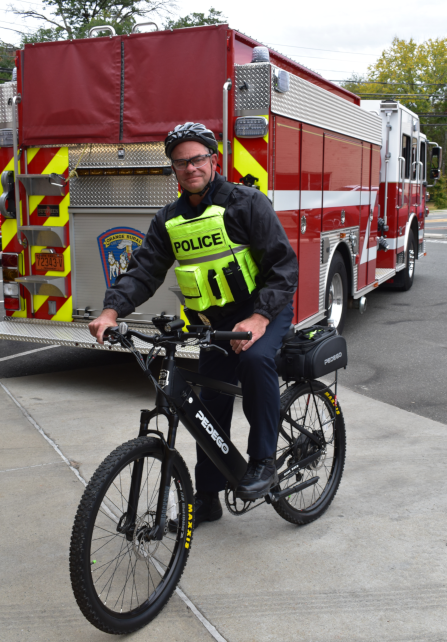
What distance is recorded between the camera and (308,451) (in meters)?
3.59

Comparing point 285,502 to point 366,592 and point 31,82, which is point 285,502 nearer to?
point 366,592

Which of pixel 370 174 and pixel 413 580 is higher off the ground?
pixel 370 174

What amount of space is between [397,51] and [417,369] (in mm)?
54209

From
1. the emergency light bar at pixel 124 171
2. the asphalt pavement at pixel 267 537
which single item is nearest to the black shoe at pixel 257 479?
the asphalt pavement at pixel 267 537

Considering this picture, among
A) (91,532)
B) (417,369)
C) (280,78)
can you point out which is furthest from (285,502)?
(417,369)

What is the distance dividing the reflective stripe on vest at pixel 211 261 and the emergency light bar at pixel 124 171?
8.29ft

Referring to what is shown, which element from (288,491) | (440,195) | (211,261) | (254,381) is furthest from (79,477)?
(440,195)

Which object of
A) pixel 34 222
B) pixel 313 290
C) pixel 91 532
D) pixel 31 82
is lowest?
pixel 91 532

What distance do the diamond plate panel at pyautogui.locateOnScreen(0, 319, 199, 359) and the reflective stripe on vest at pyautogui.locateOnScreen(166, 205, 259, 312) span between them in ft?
7.58

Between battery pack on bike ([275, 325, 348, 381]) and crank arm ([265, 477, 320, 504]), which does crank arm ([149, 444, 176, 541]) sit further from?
battery pack on bike ([275, 325, 348, 381])

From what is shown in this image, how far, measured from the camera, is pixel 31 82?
19.2 feet

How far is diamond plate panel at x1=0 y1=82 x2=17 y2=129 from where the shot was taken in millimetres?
6039

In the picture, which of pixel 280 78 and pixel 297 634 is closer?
pixel 297 634

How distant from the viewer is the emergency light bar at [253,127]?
201 inches
